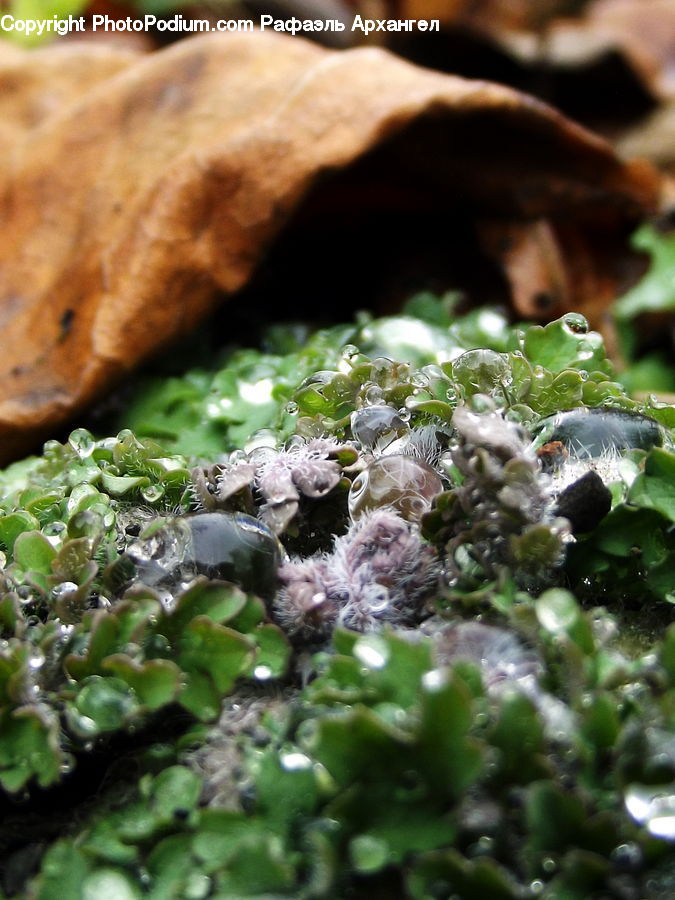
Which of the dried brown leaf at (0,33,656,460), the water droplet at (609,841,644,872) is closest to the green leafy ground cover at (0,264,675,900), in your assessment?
the water droplet at (609,841,644,872)

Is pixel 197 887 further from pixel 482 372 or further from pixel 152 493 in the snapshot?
pixel 482 372

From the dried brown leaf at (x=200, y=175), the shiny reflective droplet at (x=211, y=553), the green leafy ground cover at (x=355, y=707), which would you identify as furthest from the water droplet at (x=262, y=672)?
the dried brown leaf at (x=200, y=175)

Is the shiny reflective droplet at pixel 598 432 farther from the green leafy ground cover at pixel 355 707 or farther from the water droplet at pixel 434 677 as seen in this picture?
the water droplet at pixel 434 677

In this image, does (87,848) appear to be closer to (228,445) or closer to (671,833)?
(671,833)

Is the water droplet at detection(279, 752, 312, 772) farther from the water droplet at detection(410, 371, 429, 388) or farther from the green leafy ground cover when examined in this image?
the water droplet at detection(410, 371, 429, 388)

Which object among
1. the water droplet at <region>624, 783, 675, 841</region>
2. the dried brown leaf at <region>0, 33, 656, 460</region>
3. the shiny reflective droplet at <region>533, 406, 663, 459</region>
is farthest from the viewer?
the dried brown leaf at <region>0, 33, 656, 460</region>

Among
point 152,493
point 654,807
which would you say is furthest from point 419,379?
point 654,807
